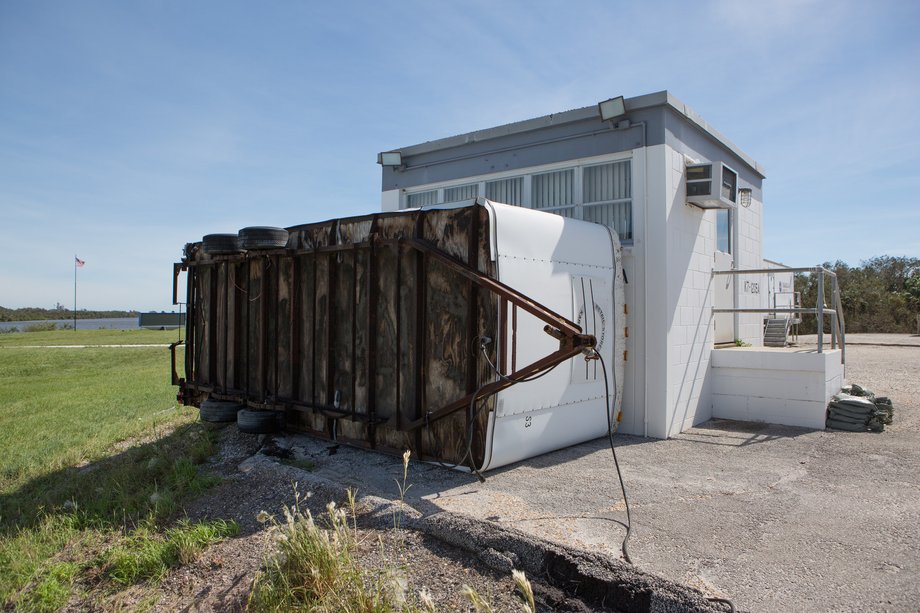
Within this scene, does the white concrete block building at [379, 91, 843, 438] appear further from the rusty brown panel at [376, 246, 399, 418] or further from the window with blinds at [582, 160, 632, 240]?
the rusty brown panel at [376, 246, 399, 418]

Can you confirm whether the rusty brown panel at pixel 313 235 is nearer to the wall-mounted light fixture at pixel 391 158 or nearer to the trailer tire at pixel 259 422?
the trailer tire at pixel 259 422

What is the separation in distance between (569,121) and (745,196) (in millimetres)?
4269

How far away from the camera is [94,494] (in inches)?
251

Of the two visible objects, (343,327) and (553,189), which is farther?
(553,189)

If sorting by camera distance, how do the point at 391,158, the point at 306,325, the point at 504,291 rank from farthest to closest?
the point at 391,158 < the point at 306,325 < the point at 504,291

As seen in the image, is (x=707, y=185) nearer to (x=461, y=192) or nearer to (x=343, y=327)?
(x=461, y=192)

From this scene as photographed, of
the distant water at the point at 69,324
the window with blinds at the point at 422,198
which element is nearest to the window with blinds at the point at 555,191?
the window with blinds at the point at 422,198

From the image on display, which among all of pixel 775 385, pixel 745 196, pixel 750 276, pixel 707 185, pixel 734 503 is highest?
pixel 745 196

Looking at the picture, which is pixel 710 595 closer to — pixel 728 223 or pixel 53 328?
pixel 728 223

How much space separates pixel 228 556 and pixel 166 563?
482 millimetres

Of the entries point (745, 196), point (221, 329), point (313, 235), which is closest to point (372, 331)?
point (313, 235)

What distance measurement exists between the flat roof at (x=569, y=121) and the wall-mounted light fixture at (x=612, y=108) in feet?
0.49

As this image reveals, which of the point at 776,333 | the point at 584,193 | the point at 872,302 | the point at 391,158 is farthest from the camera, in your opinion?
the point at 872,302

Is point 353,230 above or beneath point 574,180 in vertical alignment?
beneath
